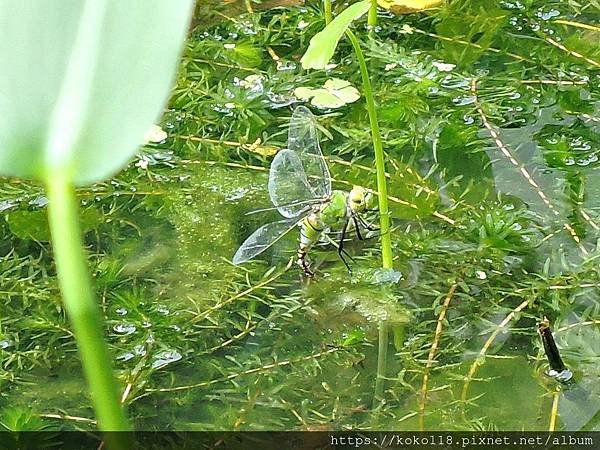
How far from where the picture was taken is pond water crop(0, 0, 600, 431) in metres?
0.73

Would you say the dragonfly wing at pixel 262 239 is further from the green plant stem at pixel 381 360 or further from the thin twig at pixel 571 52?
the thin twig at pixel 571 52

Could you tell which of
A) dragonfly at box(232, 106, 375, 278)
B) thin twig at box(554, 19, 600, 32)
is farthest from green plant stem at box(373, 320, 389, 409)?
thin twig at box(554, 19, 600, 32)

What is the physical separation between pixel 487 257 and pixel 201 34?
71 cm

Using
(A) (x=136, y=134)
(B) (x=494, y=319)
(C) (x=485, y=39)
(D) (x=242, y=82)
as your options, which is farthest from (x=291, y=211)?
(A) (x=136, y=134)

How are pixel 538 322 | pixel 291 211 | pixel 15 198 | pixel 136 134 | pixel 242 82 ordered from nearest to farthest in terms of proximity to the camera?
pixel 136 134, pixel 538 322, pixel 291 211, pixel 15 198, pixel 242 82

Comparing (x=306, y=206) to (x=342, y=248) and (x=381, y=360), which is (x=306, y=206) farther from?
(x=381, y=360)

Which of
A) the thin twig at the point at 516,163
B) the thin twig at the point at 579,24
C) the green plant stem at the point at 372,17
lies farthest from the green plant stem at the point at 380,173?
the thin twig at the point at 579,24

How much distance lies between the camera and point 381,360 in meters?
0.76

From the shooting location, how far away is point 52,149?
0.26m

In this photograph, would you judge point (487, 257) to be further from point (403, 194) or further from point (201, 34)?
point (201, 34)

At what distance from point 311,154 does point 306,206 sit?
0.08 meters

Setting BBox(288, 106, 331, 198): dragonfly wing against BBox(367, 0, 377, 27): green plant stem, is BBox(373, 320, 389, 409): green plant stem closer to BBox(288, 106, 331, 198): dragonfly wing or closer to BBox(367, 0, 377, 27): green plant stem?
BBox(288, 106, 331, 198): dragonfly wing

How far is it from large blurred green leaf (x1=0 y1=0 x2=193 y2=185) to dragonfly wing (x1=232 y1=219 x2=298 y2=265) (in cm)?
59

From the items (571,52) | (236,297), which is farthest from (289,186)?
(571,52)
